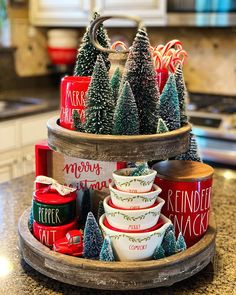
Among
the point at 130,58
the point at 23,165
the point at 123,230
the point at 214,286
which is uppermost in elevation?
the point at 130,58

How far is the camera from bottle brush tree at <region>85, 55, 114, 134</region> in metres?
0.82

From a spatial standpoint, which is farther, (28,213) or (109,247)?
(28,213)

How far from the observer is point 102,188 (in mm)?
961

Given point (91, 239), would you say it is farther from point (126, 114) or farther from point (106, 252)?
point (126, 114)

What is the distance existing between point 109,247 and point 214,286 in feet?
0.70

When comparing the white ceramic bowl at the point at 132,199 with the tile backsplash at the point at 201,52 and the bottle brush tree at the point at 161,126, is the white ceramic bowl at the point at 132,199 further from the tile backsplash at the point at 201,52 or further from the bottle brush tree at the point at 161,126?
the tile backsplash at the point at 201,52

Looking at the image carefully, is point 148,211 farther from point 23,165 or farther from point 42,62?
point 42,62

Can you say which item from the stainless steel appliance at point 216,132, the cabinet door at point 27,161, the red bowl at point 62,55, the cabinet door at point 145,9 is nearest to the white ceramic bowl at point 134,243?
the stainless steel appliance at point 216,132

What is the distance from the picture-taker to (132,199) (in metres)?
0.81

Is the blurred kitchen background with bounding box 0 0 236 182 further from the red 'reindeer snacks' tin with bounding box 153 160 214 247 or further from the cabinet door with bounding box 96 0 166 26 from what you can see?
the red 'reindeer snacks' tin with bounding box 153 160 214 247

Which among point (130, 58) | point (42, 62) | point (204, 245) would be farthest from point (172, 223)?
point (42, 62)

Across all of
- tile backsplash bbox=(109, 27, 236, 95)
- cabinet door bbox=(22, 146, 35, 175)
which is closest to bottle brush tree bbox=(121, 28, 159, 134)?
cabinet door bbox=(22, 146, 35, 175)

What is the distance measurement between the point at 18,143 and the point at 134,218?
1.98 m

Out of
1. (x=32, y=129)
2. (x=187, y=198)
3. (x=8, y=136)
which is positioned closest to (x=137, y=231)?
(x=187, y=198)
